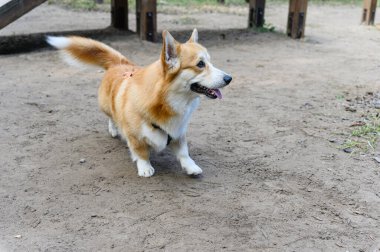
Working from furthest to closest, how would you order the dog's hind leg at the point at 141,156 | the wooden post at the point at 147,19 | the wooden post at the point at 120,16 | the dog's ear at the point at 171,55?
the wooden post at the point at 120,16 < the wooden post at the point at 147,19 < the dog's hind leg at the point at 141,156 < the dog's ear at the point at 171,55

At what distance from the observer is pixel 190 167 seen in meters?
2.99

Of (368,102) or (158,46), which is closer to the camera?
(368,102)

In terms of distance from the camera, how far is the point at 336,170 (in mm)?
3195

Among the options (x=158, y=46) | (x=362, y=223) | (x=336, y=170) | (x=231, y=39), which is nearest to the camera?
(x=362, y=223)

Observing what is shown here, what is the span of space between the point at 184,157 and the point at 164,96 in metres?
0.51

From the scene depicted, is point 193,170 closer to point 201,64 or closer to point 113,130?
point 201,64

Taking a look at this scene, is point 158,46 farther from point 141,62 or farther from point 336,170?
point 336,170

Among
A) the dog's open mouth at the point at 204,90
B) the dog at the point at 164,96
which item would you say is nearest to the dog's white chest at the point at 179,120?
the dog at the point at 164,96

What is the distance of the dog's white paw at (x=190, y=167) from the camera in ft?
9.80

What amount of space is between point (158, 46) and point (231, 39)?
4.91 ft

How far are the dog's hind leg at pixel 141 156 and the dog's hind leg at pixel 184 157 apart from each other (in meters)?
0.19

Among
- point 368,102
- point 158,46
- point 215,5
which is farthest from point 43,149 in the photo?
point 215,5

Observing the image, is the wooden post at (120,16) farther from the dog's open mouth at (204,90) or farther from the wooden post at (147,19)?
the dog's open mouth at (204,90)

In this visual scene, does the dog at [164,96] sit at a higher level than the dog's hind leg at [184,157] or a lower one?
higher
